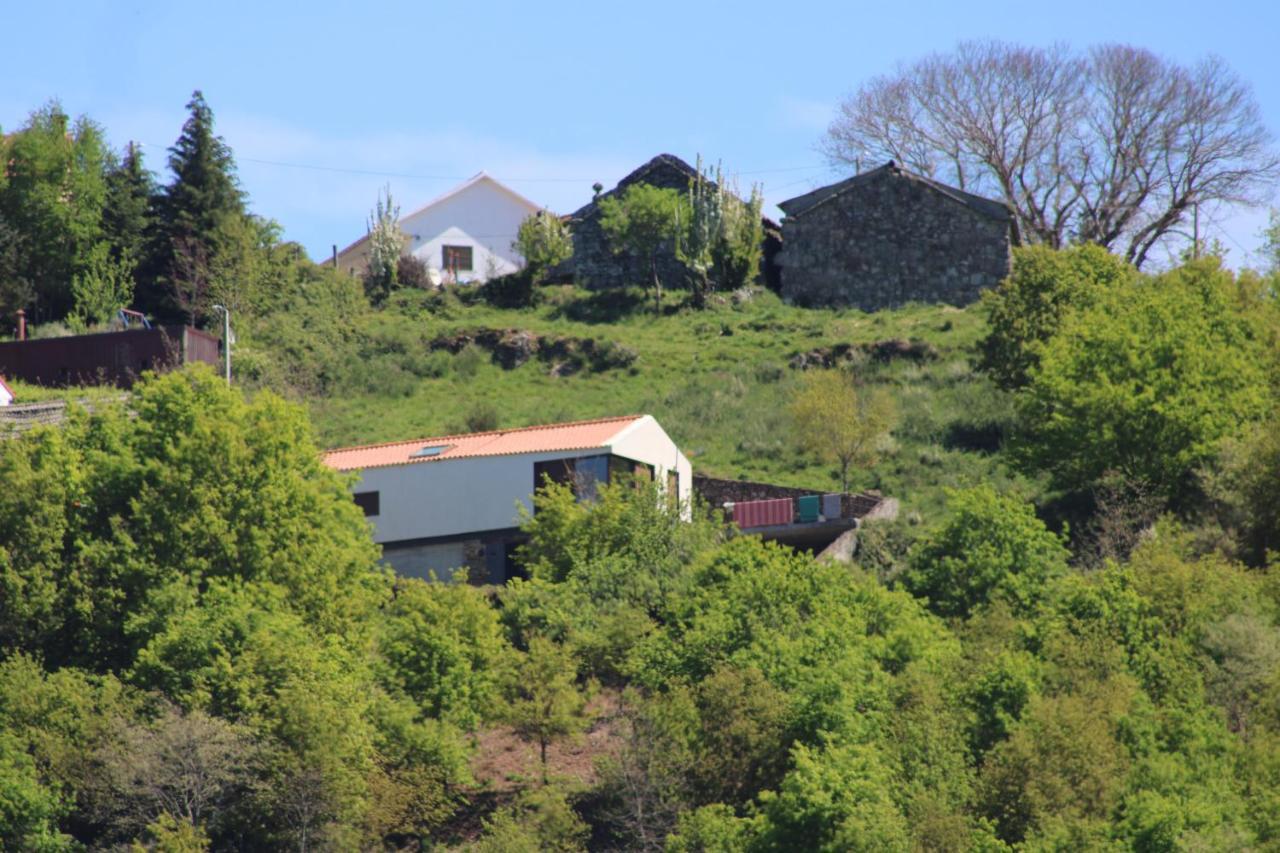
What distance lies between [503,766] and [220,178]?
34496 mm

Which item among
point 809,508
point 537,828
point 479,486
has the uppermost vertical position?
point 479,486

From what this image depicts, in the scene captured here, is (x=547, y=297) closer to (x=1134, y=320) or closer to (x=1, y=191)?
(x=1, y=191)

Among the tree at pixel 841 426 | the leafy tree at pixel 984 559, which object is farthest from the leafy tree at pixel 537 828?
the tree at pixel 841 426

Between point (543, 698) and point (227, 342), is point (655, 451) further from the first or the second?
point (227, 342)

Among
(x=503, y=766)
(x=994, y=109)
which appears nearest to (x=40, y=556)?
(x=503, y=766)

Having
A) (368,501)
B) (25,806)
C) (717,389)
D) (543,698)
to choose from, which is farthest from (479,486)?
(25,806)

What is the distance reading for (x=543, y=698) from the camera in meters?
44.6

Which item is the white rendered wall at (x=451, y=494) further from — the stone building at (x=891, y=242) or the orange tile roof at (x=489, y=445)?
the stone building at (x=891, y=242)

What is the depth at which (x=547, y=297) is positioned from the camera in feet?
259

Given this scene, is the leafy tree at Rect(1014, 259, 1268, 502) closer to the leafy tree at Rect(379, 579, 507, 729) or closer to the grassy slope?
the grassy slope

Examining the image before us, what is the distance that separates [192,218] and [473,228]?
1322 cm

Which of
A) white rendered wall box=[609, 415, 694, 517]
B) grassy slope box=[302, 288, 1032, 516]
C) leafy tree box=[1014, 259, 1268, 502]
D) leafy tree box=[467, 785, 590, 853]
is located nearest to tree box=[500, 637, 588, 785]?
leafy tree box=[467, 785, 590, 853]

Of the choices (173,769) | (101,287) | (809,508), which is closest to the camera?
(173,769)

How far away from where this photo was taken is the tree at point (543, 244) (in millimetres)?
78938
